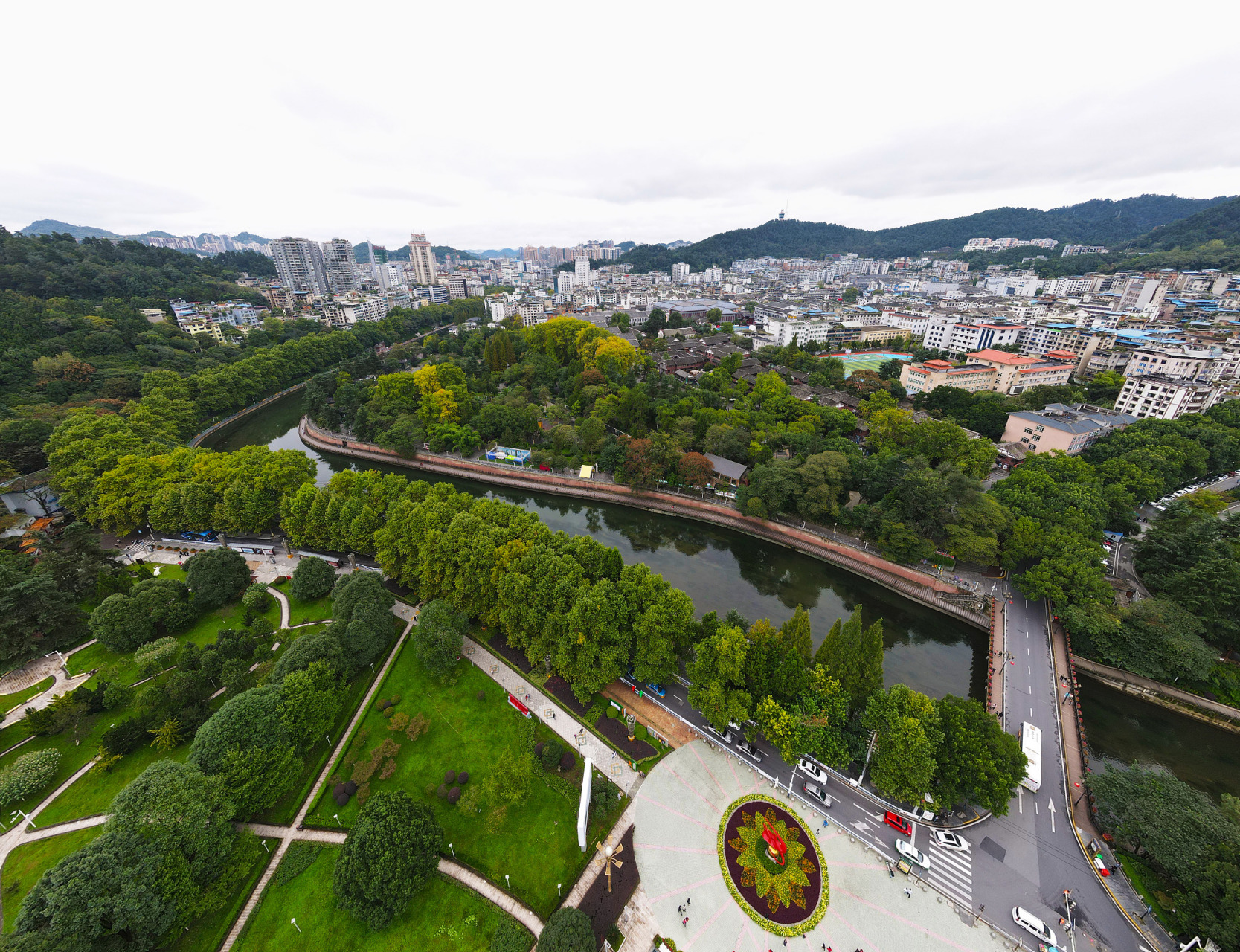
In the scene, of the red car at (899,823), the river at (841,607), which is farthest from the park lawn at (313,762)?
the red car at (899,823)

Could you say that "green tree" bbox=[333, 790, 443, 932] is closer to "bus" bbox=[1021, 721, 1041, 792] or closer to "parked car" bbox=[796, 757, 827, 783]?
"parked car" bbox=[796, 757, 827, 783]

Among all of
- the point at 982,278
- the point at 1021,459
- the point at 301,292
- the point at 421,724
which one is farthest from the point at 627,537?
the point at 982,278

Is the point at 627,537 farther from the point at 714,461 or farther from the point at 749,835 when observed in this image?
the point at 749,835

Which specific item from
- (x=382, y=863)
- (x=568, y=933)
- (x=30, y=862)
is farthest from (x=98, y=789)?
(x=568, y=933)

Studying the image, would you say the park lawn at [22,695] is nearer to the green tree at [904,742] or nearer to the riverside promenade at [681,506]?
the riverside promenade at [681,506]

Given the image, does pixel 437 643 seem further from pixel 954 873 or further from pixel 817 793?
pixel 954 873
